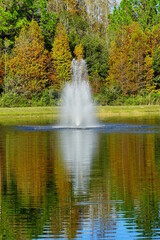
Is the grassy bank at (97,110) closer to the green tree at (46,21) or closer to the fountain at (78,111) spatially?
the fountain at (78,111)

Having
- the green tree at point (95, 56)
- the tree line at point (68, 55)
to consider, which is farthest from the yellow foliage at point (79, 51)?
the green tree at point (95, 56)

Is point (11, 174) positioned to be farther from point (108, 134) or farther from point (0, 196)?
point (108, 134)

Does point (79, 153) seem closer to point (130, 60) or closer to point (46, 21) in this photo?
point (130, 60)

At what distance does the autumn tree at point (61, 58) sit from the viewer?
74.8m

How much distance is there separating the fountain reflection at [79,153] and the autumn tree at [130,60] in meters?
36.0

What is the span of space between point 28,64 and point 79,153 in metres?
45.5

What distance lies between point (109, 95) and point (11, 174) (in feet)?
162

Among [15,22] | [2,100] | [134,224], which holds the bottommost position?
[134,224]

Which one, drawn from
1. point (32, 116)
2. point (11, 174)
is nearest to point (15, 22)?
point (32, 116)

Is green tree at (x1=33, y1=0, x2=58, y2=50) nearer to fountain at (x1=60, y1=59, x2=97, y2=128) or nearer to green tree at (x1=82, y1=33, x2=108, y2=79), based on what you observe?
green tree at (x1=82, y1=33, x2=108, y2=79)

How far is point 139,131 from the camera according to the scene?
36.8 metres

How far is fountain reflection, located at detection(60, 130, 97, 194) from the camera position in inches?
755

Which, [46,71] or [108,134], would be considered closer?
[108,134]

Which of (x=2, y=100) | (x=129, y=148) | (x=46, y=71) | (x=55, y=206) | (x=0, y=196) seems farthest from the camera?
(x=46, y=71)
